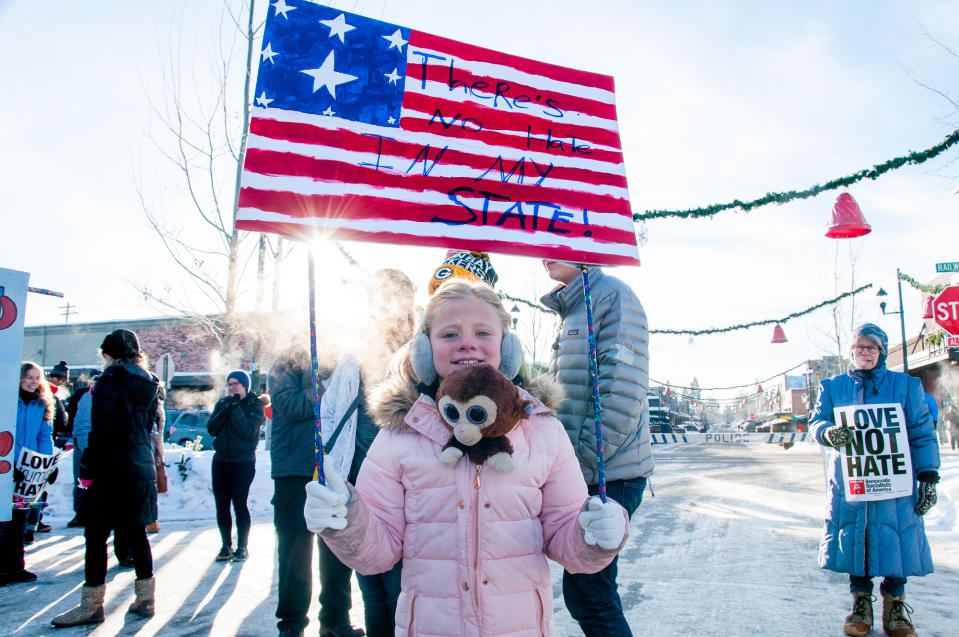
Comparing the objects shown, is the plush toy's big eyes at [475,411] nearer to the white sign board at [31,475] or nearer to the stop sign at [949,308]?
the white sign board at [31,475]

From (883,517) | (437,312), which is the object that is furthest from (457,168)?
(883,517)

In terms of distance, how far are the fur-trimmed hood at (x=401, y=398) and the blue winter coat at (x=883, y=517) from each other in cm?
285

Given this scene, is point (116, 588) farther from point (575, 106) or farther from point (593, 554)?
point (575, 106)

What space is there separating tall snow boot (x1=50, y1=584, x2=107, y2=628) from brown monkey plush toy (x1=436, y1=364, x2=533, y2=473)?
11.2ft

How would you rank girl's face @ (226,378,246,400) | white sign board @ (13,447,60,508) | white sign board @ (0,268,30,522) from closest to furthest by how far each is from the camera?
white sign board @ (0,268,30,522) → white sign board @ (13,447,60,508) → girl's face @ (226,378,246,400)

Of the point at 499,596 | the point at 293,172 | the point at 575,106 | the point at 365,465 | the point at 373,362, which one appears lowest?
the point at 499,596

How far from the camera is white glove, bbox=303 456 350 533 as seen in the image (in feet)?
5.27

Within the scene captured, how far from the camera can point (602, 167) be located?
8.14 ft

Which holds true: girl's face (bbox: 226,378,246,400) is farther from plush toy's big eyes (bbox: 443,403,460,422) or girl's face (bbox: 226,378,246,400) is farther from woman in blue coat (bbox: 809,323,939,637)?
woman in blue coat (bbox: 809,323,939,637)

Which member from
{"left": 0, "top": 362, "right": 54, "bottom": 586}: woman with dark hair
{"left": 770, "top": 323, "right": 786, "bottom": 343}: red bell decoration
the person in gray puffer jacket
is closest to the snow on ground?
{"left": 0, "top": 362, "right": 54, "bottom": 586}: woman with dark hair

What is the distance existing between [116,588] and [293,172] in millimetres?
4430

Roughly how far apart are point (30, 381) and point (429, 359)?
5982 millimetres

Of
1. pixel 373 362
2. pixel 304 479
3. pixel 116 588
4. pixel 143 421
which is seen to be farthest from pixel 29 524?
pixel 373 362

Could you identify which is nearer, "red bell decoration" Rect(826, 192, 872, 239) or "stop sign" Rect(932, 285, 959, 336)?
"red bell decoration" Rect(826, 192, 872, 239)
